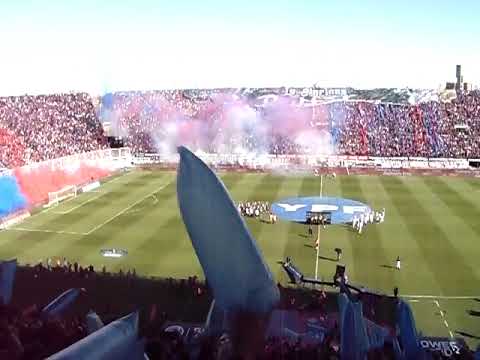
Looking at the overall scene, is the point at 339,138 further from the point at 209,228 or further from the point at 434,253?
the point at 209,228

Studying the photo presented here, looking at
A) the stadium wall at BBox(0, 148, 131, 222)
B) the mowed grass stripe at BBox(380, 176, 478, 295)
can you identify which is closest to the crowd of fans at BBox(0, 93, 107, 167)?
the stadium wall at BBox(0, 148, 131, 222)

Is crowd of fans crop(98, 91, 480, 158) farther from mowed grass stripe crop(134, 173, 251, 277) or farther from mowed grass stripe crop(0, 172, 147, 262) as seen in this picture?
mowed grass stripe crop(0, 172, 147, 262)

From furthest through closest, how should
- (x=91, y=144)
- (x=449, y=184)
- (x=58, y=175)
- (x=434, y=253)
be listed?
(x=91, y=144), (x=449, y=184), (x=58, y=175), (x=434, y=253)

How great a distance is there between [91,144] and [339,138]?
843 inches

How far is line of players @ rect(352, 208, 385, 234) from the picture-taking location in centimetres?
2753

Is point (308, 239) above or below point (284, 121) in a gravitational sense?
below

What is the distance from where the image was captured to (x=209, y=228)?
20.8 feet

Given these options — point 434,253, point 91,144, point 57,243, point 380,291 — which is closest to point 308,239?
point 434,253

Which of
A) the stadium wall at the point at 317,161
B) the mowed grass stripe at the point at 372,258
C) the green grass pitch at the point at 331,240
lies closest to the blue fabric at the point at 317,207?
the green grass pitch at the point at 331,240

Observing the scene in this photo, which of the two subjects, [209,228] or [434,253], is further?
[434,253]

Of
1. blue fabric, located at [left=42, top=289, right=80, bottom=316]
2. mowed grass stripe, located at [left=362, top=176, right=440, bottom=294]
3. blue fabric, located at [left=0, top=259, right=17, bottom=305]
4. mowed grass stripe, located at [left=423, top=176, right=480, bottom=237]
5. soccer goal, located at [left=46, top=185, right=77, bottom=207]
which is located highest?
blue fabric, located at [left=0, top=259, right=17, bottom=305]

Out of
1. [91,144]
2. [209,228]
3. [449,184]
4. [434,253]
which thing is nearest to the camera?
[209,228]

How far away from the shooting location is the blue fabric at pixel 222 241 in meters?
6.26

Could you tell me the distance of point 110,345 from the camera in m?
4.48
